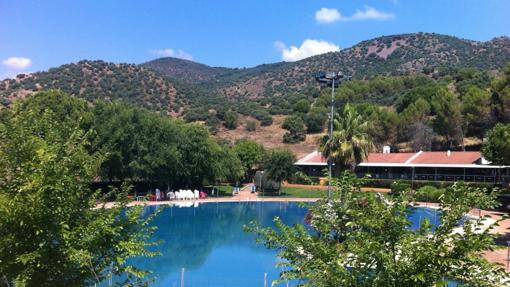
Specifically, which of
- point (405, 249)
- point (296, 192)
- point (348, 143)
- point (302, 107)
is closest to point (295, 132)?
point (302, 107)

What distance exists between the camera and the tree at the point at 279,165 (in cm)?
4592

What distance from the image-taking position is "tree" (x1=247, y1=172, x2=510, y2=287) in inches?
176

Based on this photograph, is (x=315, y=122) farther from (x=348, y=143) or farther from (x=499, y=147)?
(x=348, y=143)

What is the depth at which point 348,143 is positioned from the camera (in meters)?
24.6

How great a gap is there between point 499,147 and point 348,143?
37.7 feet

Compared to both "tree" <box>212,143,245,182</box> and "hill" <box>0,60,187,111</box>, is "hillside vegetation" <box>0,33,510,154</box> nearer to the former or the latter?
"hill" <box>0,60,187,111</box>

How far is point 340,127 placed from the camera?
82.2 feet

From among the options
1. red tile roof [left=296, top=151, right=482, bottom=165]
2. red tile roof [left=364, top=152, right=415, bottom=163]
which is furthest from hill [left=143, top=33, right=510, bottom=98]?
red tile roof [left=296, top=151, right=482, bottom=165]

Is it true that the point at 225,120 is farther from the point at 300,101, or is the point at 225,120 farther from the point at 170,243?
the point at 170,243

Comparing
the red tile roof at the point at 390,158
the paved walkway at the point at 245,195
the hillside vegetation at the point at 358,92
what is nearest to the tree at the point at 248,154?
the paved walkway at the point at 245,195

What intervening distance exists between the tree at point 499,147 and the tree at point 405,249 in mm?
23934

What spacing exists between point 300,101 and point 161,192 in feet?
175

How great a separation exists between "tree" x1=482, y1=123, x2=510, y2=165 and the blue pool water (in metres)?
6.25

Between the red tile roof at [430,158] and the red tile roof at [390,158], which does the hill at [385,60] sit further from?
the red tile roof at [430,158]
